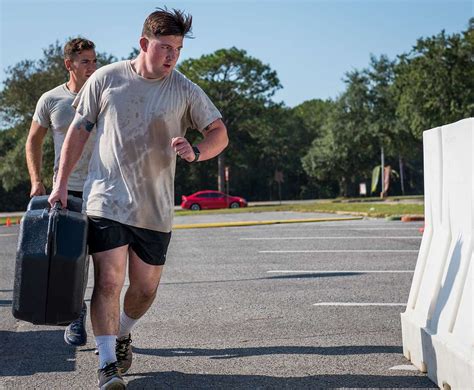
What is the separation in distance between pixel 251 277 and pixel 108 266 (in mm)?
5123

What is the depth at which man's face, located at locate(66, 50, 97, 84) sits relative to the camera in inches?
226

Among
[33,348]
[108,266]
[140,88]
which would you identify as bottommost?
[33,348]

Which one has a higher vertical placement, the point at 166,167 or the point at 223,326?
the point at 166,167

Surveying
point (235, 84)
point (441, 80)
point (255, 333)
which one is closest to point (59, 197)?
point (255, 333)

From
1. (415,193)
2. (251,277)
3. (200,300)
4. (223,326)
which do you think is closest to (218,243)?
(251,277)

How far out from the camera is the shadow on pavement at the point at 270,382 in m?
4.11

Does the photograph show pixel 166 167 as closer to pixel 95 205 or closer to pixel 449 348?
pixel 95 205

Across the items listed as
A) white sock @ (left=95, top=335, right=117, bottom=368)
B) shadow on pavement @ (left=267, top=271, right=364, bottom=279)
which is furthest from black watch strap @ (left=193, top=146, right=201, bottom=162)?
shadow on pavement @ (left=267, top=271, right=364, bottom=279)

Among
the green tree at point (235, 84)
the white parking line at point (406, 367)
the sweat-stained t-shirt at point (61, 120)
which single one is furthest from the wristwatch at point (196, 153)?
the green tree at point (235, 84)

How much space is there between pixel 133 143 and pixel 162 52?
530 mm

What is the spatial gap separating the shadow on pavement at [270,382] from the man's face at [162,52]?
173 centimetres

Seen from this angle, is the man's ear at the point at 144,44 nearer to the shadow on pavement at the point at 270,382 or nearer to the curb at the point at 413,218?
the shadow on pavement at the point at 270,382

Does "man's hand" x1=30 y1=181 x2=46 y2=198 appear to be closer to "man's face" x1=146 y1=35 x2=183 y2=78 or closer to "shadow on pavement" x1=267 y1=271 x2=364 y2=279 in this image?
"man's face" x1=146 y1=35 x2=183 y2=78

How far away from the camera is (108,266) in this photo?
4230mm
